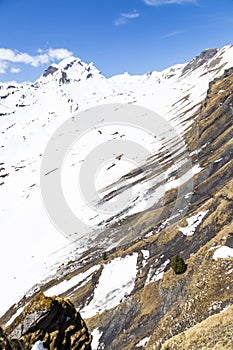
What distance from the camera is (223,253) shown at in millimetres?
27031

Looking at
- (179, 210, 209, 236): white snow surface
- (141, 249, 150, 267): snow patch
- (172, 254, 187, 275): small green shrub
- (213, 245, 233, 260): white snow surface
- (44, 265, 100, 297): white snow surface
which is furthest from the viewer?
(44, 265, 100, 297): white snow surface

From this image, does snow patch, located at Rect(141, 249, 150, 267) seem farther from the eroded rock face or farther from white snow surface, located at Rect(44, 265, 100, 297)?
the eroded rock face

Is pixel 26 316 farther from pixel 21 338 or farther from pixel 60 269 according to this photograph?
pixel 60 269

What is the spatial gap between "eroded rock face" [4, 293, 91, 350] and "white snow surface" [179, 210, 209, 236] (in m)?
20.2

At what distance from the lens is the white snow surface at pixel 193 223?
35581 millimetres

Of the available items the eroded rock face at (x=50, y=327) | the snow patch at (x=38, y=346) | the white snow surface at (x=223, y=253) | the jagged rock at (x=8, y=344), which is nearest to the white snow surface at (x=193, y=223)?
the white snow surface at (x=223, y=253)

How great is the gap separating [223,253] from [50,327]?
1588cm

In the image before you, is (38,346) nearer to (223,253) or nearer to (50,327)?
(50,327)

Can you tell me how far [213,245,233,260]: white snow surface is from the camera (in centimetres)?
2653

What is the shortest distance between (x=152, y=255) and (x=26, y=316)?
21791 millimetres

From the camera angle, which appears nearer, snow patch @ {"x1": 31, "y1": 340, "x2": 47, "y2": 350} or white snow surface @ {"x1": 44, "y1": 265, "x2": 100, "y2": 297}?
snow patch @ {"x1": 31, "y1": 340, "x2": 47, "y2": 350}

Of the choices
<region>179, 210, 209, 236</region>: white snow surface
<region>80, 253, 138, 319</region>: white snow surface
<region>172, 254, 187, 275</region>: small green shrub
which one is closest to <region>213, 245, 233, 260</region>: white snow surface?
<region>172, 254, 187, 275</region>: small green shrub

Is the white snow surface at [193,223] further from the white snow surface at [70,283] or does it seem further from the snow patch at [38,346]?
the snow patch at [38,346]

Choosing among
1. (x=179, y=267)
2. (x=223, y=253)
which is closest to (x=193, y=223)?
(x=179, y=267)
